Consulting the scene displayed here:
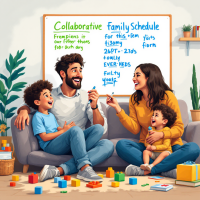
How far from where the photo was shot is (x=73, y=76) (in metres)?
2.45

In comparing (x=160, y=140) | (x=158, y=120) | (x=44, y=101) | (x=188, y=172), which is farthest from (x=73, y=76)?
(x=188, y=172)

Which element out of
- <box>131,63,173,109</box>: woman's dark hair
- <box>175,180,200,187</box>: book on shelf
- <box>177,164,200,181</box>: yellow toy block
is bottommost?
<box>175,180,200,187</box>: book on shelf

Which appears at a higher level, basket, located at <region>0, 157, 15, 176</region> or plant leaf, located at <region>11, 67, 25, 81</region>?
plant leaf, located at <region>11, 67, 25, 81</region>

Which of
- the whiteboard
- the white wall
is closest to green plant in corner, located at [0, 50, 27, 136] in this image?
the white wall

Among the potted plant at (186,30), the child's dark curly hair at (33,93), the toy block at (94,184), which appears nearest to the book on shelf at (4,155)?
the child's dark curly hair at (33,93)

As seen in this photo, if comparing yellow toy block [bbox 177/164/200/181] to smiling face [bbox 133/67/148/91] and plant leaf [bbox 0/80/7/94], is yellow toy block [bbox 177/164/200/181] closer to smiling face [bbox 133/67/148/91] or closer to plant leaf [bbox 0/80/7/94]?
smiling face [bbox 133/67/148/91]

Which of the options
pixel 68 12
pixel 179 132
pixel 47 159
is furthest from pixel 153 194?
pixel 68 12

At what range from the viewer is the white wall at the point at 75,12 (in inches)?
133

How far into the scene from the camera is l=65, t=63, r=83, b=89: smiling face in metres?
2.45

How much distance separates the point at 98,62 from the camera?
3383 mm

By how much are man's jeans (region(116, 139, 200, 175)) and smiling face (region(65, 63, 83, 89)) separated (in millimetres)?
707

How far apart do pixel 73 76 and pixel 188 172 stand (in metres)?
1.30

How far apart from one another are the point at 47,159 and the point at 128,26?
2.04 m

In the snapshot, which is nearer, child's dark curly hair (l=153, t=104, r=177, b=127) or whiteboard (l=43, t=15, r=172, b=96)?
child's dark curly hair (l=153, t=104, r=177, b=127)
